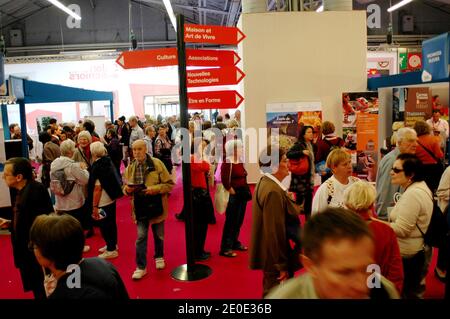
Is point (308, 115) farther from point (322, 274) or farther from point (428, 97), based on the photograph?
point (322, 274)

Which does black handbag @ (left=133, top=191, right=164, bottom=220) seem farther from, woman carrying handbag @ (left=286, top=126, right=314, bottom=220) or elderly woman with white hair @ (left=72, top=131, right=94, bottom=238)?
elderly woman with white hair @ (left=72, top=131, right=94, bottom=238)

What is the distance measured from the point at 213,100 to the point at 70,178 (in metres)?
2.02

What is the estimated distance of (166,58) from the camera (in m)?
3.74

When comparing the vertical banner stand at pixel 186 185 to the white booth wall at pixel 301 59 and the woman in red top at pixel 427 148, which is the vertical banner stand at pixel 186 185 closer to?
the woman in red top at pixel 427 148

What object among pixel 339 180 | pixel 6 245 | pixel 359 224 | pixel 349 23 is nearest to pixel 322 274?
pixel 359 224

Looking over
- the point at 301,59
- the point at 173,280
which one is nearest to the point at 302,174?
the point at 173,280

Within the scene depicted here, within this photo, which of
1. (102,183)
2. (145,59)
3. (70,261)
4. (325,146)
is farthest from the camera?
(325,146)

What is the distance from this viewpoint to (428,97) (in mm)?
7156

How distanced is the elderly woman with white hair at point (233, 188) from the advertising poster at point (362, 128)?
3.86 meters

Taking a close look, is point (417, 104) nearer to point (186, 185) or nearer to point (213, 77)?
point (213, 77)

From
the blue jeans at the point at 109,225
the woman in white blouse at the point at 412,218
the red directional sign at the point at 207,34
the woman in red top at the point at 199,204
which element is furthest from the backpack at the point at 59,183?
the woman in white blouse at the point at 412,218

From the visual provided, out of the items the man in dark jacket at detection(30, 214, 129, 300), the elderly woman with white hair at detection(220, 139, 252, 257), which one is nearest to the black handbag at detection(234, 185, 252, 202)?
the elderly woman with white hair at detection(220, 139, 252, 257)

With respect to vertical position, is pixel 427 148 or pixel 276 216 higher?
pixel 427 148

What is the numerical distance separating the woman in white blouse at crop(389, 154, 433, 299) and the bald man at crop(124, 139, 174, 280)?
220 cm
